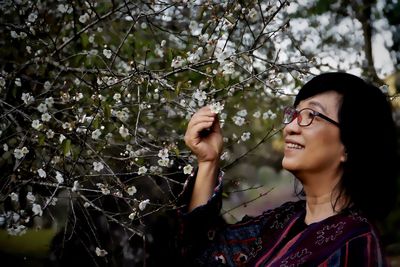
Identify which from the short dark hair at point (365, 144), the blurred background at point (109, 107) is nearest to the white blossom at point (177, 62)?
the blurred background at point (109, 107)

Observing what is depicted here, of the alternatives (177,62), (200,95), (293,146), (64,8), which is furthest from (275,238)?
(64,8)

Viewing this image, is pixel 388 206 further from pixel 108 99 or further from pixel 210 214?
pixel 108 99

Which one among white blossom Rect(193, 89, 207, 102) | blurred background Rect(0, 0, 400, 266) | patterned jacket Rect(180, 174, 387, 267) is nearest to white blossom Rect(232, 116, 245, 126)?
blurred background Rect(0, 0, 400, 266)

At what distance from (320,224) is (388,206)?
295mm

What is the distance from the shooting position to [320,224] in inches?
69.0

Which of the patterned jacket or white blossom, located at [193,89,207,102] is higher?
white blossom, located at [193,89,207,102]

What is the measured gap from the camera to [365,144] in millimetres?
1817

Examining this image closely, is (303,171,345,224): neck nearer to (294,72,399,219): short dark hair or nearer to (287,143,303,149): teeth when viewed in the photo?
(294,72,399,219): short dark hair

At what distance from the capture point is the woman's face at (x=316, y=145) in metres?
1.75

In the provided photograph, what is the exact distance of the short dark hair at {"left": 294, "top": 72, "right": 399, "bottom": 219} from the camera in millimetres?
1803

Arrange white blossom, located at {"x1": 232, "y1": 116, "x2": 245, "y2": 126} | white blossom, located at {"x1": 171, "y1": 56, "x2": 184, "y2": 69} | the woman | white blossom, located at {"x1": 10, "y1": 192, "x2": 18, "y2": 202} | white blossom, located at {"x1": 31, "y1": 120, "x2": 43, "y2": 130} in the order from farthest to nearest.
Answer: white blossom, located at {"x1": 232, "y1": 116, "x2": 245, "y2": 126}, white blossom, located at {"x1": 171, "y1": 56, "x2": 184, "y2": 69}, white blossom, located at {"x1": 10, "y1": 192, "x2": 18, "y2": 202}, white blossom, located at {"x1": 31, "y1": 120, "x2": 43, "y2": 130}, the woman

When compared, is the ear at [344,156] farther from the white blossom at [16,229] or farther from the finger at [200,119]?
the white blossom at [16,229]

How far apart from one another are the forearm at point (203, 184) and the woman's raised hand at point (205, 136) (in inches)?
0.9

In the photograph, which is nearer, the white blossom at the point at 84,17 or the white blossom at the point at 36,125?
the white blossom at the point at 36,125
